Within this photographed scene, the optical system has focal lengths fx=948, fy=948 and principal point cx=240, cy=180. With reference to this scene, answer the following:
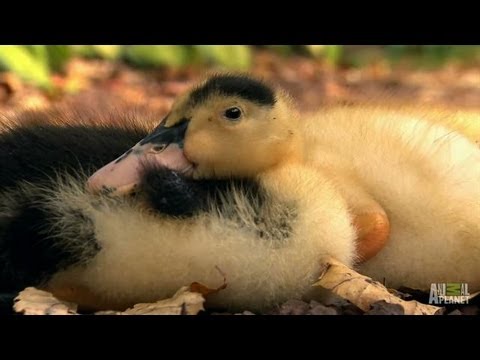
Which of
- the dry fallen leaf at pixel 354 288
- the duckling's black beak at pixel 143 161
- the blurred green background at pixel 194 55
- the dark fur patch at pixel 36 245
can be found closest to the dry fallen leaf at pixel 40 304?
the dark fur patch at pixel 36 245

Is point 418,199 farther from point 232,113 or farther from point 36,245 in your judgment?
point 36,245

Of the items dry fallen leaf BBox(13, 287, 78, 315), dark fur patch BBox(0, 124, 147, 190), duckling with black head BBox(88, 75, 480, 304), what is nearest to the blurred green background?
dark fur patch BBox(0, 124, 147, 190)

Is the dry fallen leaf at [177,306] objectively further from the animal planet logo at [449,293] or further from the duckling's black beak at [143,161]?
the animal planet logo at [449,293]

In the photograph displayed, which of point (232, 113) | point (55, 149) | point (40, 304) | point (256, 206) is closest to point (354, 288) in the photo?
A: point (256, 206)

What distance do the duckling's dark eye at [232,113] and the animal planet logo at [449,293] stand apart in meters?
0.71

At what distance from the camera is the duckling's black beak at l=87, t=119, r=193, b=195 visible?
2.34 meters

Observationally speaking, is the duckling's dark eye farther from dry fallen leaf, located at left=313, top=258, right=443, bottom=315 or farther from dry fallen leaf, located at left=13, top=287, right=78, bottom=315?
dry fallen leaf, located at left=13, top=287, right=78, bottom=315

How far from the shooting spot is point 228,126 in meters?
2.47

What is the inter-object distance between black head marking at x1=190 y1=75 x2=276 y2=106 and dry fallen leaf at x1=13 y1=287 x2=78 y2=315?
617 mm

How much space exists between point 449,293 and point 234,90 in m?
0.80

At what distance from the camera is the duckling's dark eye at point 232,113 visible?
2.47 m

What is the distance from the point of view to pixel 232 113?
247 centimetres

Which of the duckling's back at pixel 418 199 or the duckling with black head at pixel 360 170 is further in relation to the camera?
the duckling's back at pixel 418 199

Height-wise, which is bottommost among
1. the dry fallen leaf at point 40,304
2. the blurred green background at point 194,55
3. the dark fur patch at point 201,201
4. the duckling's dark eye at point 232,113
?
the dry fallen leaf at point 40,304
